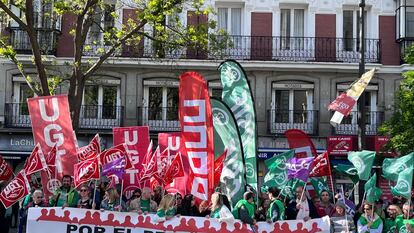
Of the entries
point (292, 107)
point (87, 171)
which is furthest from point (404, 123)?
point (87, 171)

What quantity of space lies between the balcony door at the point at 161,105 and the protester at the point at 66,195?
1208 centimetres

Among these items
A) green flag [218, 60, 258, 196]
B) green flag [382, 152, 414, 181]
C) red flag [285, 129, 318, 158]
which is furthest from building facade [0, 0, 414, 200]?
green flag [382, 152, 414, 181]

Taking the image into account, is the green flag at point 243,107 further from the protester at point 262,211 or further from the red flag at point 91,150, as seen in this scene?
the red flag at point 91,150

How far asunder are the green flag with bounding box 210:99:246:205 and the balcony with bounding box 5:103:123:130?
11.9m

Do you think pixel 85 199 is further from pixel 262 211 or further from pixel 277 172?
pixel 277 172

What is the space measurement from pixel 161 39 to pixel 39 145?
559 centimetres

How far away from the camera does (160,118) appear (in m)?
25.0

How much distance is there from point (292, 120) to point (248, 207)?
14.3 m

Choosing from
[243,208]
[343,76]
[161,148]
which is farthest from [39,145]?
[343,76]

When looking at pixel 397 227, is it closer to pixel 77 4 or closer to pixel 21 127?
pixel 77 4

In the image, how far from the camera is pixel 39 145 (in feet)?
43.9

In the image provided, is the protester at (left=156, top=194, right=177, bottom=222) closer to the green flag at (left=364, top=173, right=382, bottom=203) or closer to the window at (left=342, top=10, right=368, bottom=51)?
the green flag at (left=364, top=173, right=382, bottom=203)

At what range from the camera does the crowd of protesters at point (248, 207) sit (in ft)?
35.4

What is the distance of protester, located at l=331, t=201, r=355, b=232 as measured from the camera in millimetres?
11047
